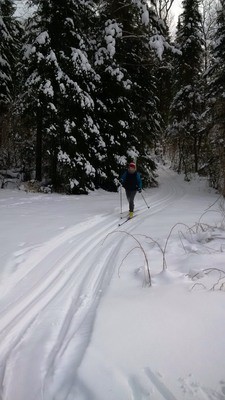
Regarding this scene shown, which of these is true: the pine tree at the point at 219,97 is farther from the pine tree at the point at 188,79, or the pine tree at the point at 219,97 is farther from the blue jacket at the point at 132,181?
the blue jacket at the point at 132,181

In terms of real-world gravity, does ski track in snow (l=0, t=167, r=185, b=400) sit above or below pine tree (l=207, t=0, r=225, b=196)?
below

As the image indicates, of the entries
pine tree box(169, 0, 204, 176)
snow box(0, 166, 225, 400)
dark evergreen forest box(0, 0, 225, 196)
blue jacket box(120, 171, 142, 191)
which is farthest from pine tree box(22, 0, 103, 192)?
pine tree box(169, 0, 204, 176)

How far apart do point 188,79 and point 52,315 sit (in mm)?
27656

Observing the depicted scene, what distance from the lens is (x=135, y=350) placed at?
3.22 m

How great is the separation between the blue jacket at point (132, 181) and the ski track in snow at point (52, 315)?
16.0 feet

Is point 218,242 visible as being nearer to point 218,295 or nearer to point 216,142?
point 218,295

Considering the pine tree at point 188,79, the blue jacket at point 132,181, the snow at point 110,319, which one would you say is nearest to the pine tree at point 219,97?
the pine tree at point 188,79

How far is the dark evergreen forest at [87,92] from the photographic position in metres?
16.0

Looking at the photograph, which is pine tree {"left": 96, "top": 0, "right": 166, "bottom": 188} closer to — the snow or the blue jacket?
the blue jacket

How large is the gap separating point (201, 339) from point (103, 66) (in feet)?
57.0

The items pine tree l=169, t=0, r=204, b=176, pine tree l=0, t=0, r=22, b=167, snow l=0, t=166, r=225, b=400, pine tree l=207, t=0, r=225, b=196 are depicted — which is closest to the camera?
snow l=0, t=166, r=225, b=400

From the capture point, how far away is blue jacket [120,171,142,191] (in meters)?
12.1

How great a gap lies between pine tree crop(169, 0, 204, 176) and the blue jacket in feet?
49.8

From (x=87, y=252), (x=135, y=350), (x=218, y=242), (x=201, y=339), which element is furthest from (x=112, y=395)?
(x=218, y=242)
